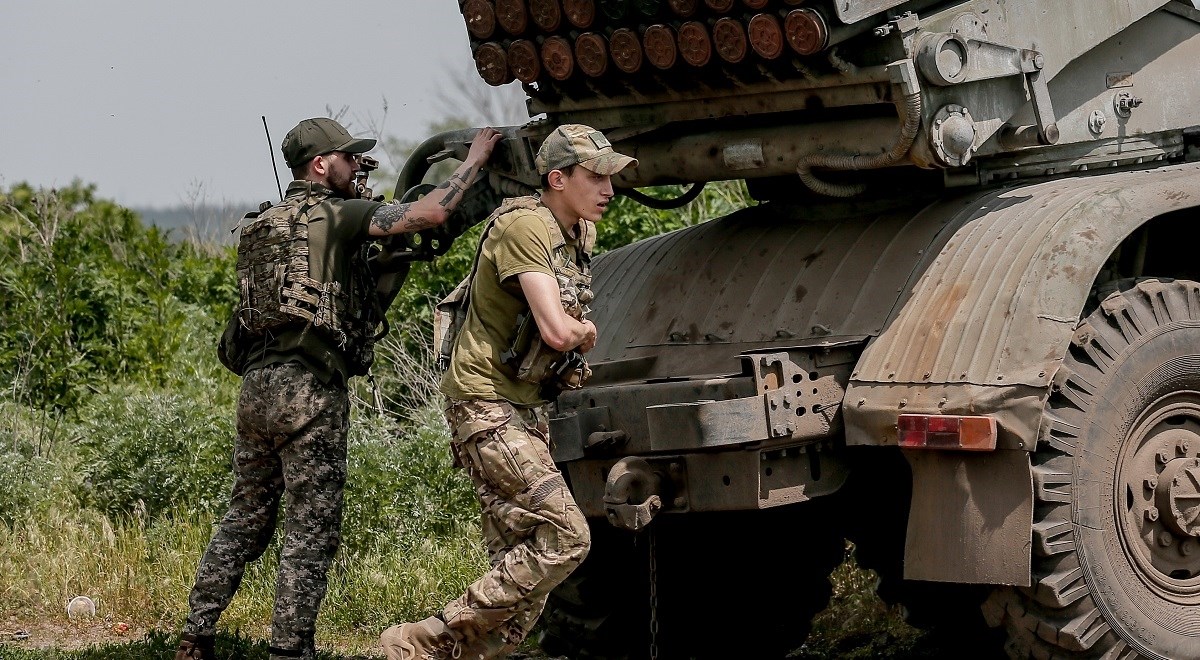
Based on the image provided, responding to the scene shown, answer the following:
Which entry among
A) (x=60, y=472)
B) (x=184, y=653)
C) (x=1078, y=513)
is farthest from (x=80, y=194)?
(x=1078, y=513)

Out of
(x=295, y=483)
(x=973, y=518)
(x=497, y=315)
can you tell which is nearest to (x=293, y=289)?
(x=295, y=483)

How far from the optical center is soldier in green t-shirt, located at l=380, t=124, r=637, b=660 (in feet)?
17.3

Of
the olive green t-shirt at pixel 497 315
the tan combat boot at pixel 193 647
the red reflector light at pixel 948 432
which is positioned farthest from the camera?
the tan combat boot at pixel 193 647

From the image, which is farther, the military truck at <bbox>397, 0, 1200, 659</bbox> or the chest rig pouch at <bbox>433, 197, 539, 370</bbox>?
the chest rig pouch at <bbox>433, 197, 539, 370</bbox>

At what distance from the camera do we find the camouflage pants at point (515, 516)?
5258mm

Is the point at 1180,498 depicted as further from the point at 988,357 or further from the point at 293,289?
the point at 293,289

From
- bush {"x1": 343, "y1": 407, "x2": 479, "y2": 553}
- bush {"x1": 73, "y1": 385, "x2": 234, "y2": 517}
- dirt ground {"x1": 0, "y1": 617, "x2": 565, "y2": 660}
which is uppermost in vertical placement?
bush {"x1": 73, "y1": 385, "x2": 234, "y2": 517}

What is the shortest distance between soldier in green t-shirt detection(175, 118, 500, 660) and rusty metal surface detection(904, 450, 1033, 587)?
1932mm

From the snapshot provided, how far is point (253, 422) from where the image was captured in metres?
6.07

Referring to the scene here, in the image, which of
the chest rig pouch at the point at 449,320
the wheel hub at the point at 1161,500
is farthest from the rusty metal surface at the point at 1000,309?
the chest rig pouch at the point at 449,320

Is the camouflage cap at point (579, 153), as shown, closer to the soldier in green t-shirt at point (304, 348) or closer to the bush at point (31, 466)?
the soldier in green t-shirt at point (304, 348)

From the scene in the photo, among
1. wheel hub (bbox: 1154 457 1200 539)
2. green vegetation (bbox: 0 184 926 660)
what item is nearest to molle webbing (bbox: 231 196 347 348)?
green vegetation (bbox: 0 184 926 660)

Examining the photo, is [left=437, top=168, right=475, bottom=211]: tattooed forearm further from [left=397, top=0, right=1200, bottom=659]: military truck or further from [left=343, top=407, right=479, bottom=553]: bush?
[left=343, top=407, right=479, bottom=553]: bush

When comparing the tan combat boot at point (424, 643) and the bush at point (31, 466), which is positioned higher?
the bush at point (31, 466)
